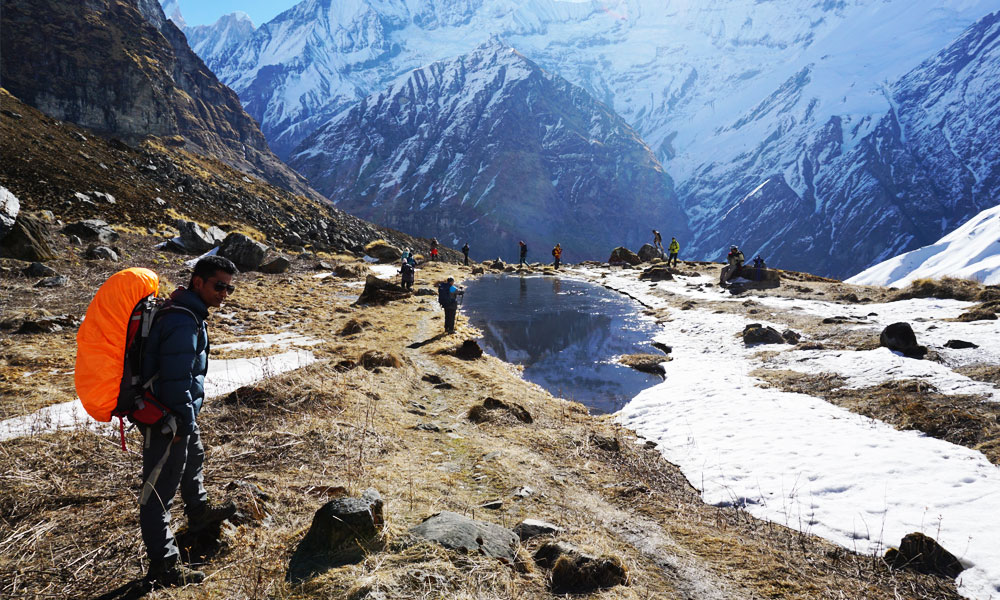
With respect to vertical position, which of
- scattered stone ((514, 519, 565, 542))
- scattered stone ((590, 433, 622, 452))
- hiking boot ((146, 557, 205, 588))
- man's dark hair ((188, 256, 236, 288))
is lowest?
scattered stone ((590, 433, 622, 452))

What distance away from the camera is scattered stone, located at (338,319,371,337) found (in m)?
16.0

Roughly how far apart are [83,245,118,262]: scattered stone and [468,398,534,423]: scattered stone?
17.9 metres

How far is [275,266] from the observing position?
26.9 m

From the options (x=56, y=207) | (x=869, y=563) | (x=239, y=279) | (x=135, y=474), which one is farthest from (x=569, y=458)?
(x=56, y=207)

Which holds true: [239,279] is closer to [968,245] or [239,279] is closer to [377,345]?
[377,345]

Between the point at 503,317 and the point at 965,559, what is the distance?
21.9 meters

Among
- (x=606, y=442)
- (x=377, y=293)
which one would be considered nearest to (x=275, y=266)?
(x=377, y=293)

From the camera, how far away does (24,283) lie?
14406mm

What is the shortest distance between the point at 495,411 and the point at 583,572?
220 inches

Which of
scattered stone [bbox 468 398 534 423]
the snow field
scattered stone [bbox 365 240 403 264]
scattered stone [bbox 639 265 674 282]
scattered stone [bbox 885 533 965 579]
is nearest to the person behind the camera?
scattered stone [bbox 885 533 965 579]

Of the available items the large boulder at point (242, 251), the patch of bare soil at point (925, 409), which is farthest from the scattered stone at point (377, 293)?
the patch of bare soil at point (925, 409)

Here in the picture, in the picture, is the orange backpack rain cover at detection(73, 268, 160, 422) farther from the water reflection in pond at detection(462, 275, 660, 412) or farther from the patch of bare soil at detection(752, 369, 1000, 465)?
the patch of bare soil at detection(752, 369, 1000, 465)

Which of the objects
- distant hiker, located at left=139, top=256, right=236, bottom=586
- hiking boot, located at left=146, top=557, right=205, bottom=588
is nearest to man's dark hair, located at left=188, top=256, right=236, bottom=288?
distant hiker, located at left=139, top=256, right=236, bottom=586

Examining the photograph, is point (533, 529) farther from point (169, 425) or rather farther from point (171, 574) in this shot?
point (169, 425)
